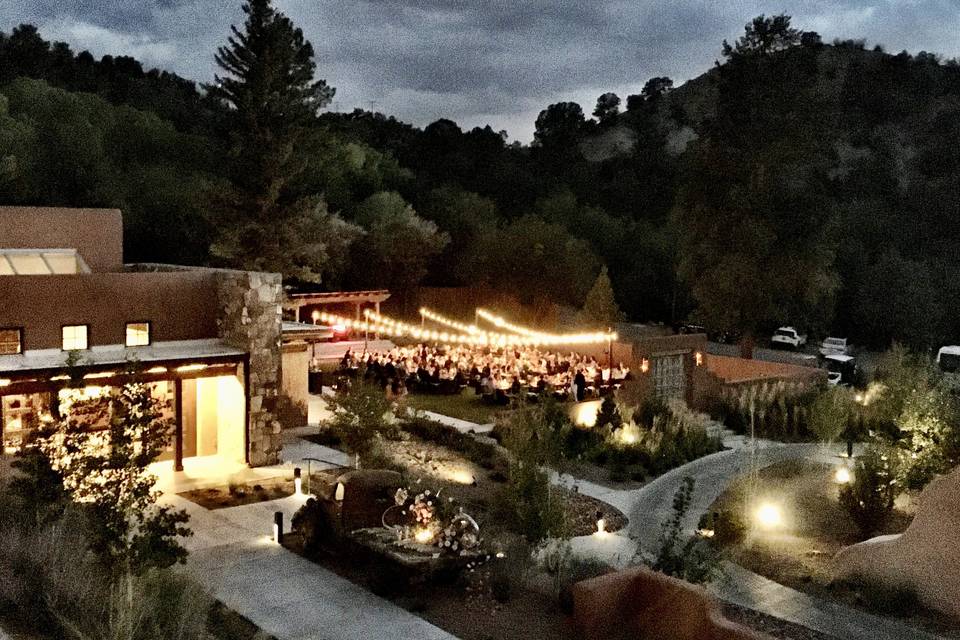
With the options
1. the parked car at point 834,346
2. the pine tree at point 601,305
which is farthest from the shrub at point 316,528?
the parked car at point 834,346

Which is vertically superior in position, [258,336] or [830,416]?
[258,336]

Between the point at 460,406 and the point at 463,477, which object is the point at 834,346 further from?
the point at 463,477

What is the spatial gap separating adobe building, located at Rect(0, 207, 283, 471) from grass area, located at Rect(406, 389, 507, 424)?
491cm

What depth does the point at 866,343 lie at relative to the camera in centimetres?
4394

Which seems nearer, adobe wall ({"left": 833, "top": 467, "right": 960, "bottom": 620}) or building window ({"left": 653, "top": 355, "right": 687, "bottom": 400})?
adobe wall ({"left": 833, "top": 467, "right": 960, "bottom": 620})

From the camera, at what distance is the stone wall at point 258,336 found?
1653cm

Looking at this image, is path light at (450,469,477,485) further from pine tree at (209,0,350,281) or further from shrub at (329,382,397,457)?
pine tree at (209,0,350,281)

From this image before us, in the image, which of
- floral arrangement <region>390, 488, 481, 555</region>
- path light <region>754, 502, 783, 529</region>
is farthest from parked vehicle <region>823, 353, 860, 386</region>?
floral arrangement <region>390, 488, 481, 555</region>

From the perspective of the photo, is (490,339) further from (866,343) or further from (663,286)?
(866,343)

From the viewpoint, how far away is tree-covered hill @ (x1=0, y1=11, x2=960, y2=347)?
27.6 meters

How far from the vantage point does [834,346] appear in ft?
134

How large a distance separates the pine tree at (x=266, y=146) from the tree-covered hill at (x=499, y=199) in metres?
0.07

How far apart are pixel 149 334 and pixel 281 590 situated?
7438mm

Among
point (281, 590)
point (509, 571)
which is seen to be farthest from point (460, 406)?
point (509, 571)
